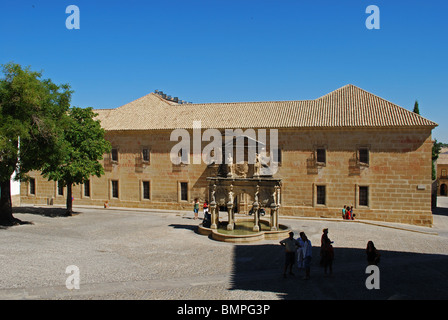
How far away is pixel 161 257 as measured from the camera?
52.1 ft

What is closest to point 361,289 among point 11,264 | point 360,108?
A: point 11,264

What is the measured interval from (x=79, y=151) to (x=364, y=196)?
2012cm

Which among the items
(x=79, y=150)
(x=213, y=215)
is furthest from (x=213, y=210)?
(x=79, y=150)

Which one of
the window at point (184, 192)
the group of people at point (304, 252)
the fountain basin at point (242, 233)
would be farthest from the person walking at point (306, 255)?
the window at point (184, 192)

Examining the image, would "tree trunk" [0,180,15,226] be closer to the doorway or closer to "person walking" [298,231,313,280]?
"person walking" [298,231,313,280]

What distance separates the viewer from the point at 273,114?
3145 centimetres

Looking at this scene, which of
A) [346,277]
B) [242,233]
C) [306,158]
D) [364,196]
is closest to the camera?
[346,277]

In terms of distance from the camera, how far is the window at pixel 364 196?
2820 cm

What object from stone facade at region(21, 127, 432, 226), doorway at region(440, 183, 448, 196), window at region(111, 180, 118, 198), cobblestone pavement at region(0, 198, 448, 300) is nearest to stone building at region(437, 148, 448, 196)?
doorway at region(440, 183, 448, 196)

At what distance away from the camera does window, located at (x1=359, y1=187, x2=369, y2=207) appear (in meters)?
28.2

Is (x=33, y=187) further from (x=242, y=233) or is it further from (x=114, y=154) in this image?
(x=242, y=233)

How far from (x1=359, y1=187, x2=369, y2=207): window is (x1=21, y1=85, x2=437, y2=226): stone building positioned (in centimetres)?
7

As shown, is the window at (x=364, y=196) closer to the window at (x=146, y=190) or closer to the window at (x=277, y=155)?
the window at (x=277, y=155)
